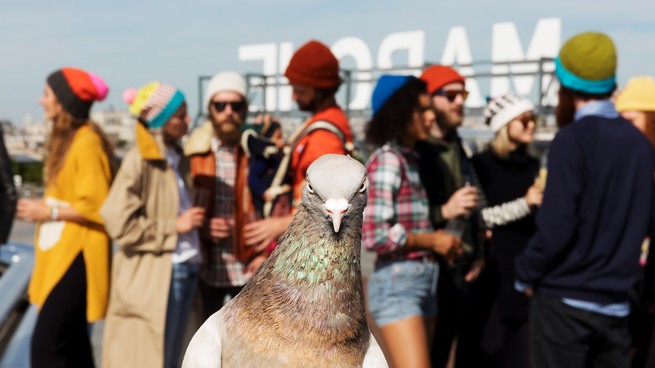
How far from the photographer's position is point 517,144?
17.7 ft

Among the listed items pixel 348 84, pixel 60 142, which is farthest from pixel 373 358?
pixel 348 84

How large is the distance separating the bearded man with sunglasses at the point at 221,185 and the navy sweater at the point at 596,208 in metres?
1.71

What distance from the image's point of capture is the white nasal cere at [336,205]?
1720 mm

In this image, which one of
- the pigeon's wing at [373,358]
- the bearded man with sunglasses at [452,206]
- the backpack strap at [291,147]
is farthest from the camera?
the bearded man with sunglasses at [452,206]

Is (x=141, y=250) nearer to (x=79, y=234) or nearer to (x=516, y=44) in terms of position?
(x=79, y=234)

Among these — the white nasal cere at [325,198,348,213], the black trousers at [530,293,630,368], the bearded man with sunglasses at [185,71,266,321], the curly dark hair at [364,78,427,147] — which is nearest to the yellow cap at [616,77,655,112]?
the curly dark hair at [364,78,427,147]

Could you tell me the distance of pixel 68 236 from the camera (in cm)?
487

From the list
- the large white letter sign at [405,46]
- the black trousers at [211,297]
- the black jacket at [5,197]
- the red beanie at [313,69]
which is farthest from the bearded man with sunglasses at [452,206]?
the large white letter sign at [405,46]

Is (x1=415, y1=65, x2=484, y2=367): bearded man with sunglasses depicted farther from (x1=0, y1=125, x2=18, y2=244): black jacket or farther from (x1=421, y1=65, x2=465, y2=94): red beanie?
(x1=0, y1=125, x2=18, y2=244): black jacket

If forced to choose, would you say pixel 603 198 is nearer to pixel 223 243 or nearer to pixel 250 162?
pixel 250 162

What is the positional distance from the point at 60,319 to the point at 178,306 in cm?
69

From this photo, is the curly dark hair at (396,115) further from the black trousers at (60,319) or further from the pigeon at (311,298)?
the pigeon at (311,298)

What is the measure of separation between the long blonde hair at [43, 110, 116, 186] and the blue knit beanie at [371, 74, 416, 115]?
1.71 m

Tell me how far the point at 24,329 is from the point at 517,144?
3118 millimetres
